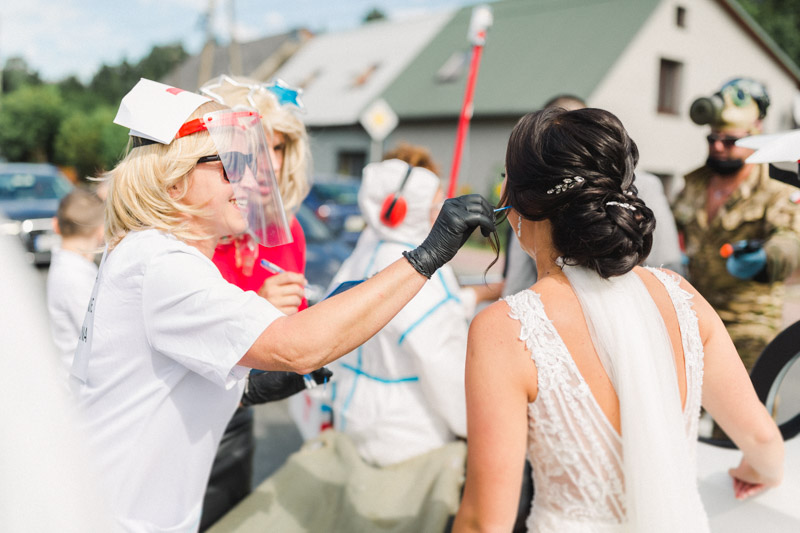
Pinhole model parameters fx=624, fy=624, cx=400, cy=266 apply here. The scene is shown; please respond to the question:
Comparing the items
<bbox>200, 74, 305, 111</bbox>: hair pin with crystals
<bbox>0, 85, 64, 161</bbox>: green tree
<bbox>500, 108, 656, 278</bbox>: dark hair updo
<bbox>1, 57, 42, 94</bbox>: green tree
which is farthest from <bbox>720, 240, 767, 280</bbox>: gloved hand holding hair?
<bbox>1, 57, 42, 94</bbox>: green tree

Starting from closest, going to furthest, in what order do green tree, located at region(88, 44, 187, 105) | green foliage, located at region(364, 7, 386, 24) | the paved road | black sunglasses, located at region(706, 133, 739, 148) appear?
black sunglasses, located at region(706, 133, 739, 148) < the paved road < green foliage, located at region(364, 7, 386, 24) < green tree, located at region(88, 44, 187, 105)

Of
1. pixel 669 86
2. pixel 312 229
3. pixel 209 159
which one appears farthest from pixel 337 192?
pixel 669 86

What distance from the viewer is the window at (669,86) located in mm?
17953

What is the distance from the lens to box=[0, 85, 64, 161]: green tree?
3847 cm

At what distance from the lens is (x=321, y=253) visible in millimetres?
6527

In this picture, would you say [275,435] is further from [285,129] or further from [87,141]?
[87,141]

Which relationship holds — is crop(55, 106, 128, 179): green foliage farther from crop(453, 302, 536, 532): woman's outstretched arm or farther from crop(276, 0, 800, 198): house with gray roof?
crop(453, 302, 536, 532): woman's outstretched arm

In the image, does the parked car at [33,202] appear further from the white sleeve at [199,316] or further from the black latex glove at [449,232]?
the black latex glove at [449,232]

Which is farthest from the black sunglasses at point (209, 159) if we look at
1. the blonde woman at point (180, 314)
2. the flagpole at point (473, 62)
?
the flagpole at point (473, 62)

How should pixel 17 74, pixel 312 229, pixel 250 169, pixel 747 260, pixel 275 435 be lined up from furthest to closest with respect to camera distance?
pixel 17 74
pixel 312 229
pixel 275 435
pixel 747 260
pixel 250 169

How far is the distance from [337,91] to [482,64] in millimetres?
6413

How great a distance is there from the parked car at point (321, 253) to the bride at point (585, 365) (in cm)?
444

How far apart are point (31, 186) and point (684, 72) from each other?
661 inches

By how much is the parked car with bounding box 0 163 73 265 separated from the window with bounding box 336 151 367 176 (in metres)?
11.3
